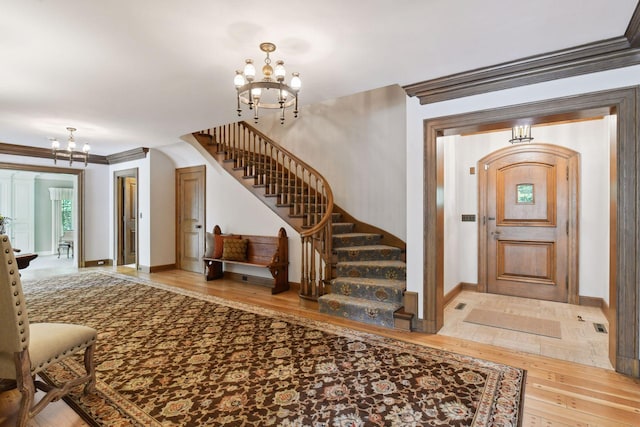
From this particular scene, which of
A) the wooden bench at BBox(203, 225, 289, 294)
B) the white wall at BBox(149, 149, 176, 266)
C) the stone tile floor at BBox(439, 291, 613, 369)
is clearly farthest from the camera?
the white wall at BBox(149, 149, 176, 266)

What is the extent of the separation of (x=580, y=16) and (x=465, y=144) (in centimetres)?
307

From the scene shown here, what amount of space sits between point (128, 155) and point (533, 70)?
23.9ft

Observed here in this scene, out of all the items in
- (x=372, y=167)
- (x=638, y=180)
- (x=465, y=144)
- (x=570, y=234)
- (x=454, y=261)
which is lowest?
(x=454, y=261)

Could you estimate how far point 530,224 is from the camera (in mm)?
4664

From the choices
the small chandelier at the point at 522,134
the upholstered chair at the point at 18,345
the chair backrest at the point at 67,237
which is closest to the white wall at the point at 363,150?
the small chandelier at the point at 522,134

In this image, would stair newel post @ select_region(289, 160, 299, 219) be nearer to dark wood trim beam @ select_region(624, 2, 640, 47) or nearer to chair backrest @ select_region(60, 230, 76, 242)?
dark wood trim beam @ select_region(624, 2, 640, 47)

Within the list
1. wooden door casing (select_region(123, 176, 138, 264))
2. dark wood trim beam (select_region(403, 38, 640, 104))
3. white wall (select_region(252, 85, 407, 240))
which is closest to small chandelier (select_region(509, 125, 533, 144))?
white wall (select_region(252, 85, 407, 240))

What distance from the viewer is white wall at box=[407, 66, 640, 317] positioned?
2.56 meters

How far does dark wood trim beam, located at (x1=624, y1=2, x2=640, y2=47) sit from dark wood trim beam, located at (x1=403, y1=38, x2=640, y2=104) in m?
0.04

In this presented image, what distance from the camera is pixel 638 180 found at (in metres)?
2.40

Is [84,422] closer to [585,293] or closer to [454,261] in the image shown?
[454,261]

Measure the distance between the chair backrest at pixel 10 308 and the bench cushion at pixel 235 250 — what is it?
378 cm

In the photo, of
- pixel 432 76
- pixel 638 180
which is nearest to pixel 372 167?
pixel 432 76

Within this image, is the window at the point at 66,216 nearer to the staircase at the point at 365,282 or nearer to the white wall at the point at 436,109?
the staircase at the point at 365,282
